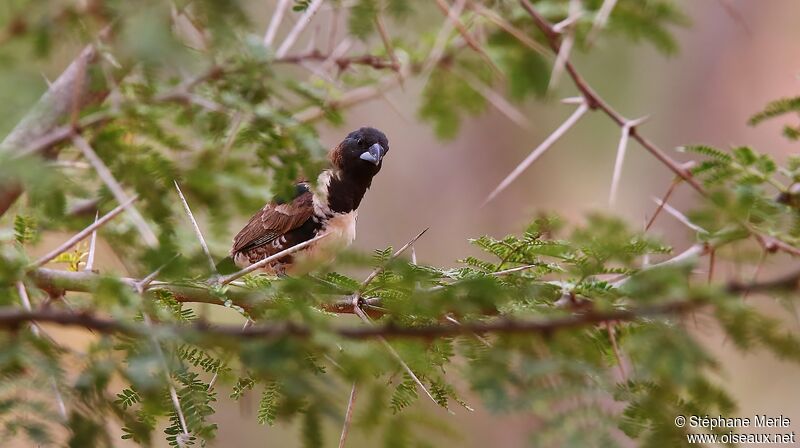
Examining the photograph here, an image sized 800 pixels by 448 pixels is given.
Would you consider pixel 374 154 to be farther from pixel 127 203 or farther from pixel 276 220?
pixel 127 203

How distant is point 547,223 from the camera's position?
94.1 inches

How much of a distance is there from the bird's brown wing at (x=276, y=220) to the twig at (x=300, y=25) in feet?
6.00

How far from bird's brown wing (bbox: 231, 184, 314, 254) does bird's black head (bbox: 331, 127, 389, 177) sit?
266 millimetres

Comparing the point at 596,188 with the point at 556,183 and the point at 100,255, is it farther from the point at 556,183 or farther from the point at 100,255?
the point at 100,255

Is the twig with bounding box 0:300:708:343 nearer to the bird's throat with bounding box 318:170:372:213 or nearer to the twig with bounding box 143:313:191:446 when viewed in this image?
the twig with bounding box 143:313:191:446

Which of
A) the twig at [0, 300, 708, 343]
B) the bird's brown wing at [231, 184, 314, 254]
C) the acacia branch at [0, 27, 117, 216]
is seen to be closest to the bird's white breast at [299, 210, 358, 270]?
the bird's brown wing at [231, 184, 314, 254]

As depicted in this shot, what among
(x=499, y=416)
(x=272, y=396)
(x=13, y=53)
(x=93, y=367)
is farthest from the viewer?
(x=272, y=396)

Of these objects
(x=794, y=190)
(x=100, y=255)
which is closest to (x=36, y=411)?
(x=794, y=190)

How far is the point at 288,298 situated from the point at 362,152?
2968 mm

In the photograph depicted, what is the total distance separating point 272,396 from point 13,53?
3.36 feet

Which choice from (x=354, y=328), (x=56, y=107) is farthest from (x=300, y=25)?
(x=354, y=328)

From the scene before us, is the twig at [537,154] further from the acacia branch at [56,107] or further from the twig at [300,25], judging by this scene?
the acacia branch at [56,107]

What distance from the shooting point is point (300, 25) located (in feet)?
8.41

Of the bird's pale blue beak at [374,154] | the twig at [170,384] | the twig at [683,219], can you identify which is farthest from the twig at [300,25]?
the bird's pale blue beak at [374,154]
